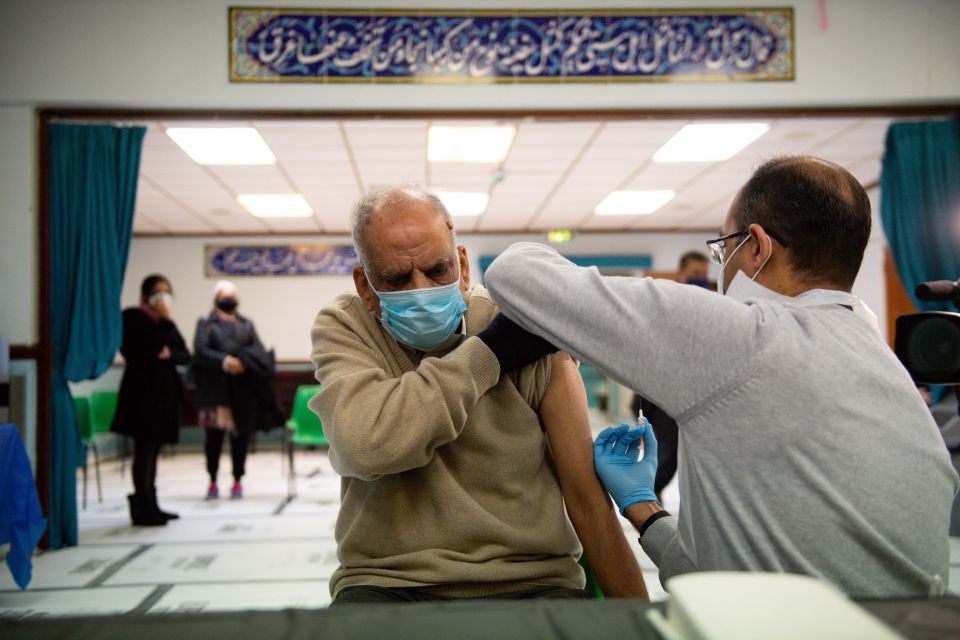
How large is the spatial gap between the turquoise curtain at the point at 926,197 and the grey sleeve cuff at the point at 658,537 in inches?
163

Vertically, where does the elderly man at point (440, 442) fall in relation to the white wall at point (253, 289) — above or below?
below

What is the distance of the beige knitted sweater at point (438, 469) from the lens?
3.54 ft

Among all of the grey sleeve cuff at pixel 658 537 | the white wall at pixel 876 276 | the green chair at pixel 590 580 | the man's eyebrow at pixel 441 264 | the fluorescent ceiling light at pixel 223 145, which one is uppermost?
the fluorescent ceiling light at pixel 223 145

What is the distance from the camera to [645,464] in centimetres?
128

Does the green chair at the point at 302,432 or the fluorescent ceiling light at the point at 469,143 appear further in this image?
the fluorescent ceiling light at the point at 469,143

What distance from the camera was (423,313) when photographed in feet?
4.22

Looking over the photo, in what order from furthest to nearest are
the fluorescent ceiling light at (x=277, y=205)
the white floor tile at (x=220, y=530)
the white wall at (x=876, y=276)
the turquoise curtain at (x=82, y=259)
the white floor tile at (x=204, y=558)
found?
the white wall at (x=876, y=276), the fluorescent ceiling light at (x=277, y=205), the turquoise curtain at (x=82, y=259), the white floor tile at (x=220, y=530), the white floor tile at (x=204, y=558)

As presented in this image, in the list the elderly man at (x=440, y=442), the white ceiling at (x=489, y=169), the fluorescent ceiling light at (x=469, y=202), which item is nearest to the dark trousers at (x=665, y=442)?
the white ceiling at (x=489, y=169)

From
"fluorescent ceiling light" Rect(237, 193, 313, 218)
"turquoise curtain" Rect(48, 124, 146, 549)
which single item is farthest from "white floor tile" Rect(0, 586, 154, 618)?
"fluorescent ceiling light" Rect(237, 193, 313, 218)

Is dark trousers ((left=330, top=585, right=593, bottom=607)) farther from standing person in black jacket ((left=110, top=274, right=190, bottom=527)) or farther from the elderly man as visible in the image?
standing person in black jacket ((left=110, top=274, right=190, bottom=527))

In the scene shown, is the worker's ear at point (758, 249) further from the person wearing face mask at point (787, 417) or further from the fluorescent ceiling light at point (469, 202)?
the fluorescent ceiling light at point (469, 202)

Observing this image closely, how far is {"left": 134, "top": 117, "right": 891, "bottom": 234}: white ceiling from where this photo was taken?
17.7ft

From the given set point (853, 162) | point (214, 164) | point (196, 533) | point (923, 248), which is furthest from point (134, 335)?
point (853, 162)

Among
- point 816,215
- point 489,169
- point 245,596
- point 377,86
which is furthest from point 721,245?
point 489,169
